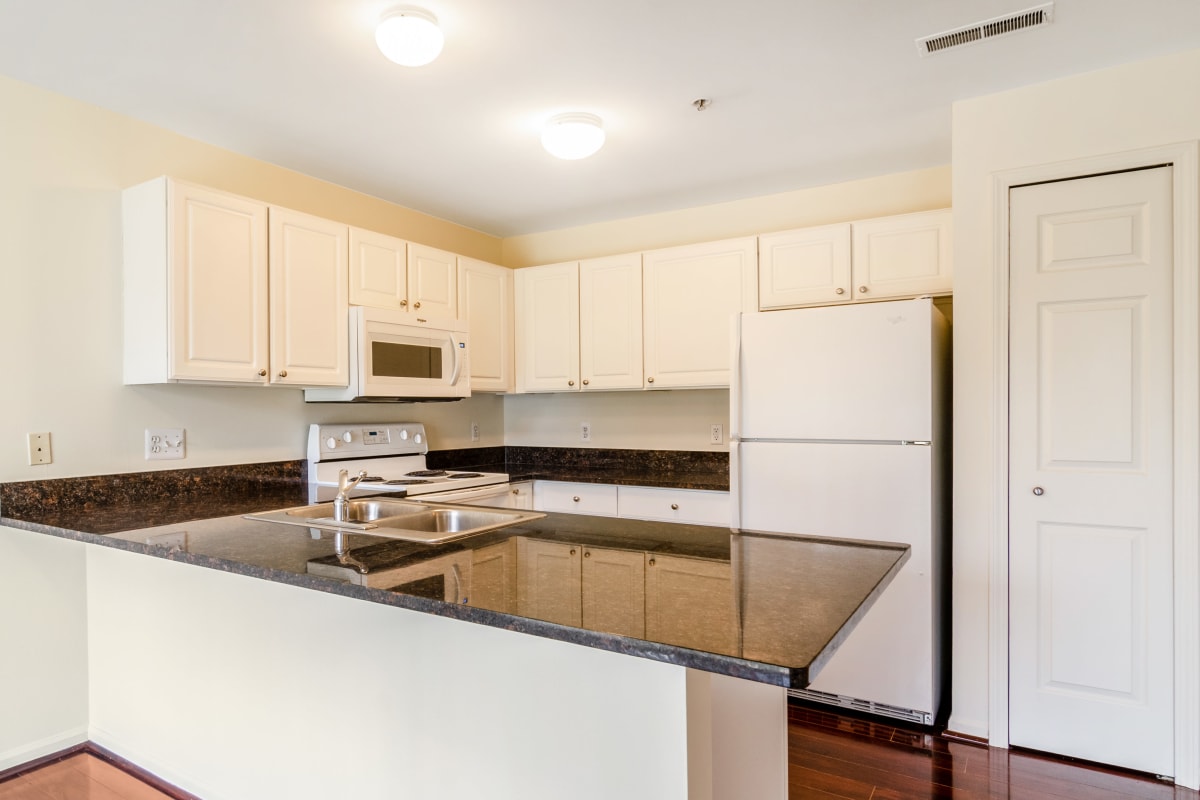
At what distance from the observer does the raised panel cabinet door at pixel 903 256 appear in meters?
2.87

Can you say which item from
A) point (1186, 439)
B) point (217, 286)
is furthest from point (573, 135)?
point (1186, 439)

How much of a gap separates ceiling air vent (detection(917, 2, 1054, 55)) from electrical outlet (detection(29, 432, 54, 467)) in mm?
3115

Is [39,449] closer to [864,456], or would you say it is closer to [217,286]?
[217,286]

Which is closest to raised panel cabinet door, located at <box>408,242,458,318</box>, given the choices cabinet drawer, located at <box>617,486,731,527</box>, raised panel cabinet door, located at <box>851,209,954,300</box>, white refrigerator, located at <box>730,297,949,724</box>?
cabinet drawer, located at <box>617,486,731,527</box>

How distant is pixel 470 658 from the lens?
1362 millimetres

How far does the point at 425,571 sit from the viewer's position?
128 cm

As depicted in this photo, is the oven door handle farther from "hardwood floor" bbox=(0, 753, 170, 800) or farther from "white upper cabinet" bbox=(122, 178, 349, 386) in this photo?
"hardwood floor" bbox=(0, 753, 170, 800)

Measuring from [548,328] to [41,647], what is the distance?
8.40ft

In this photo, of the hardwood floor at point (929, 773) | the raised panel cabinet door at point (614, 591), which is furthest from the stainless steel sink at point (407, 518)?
the hardwood floor at point (929, 773)

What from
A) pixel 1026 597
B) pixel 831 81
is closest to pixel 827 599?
Answer: pixel 1026 597

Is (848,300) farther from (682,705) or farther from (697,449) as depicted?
(682,705)

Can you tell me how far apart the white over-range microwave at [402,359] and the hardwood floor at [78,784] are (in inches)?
60.9

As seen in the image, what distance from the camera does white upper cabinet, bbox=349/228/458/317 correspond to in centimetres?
305

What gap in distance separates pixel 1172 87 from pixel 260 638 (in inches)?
127
